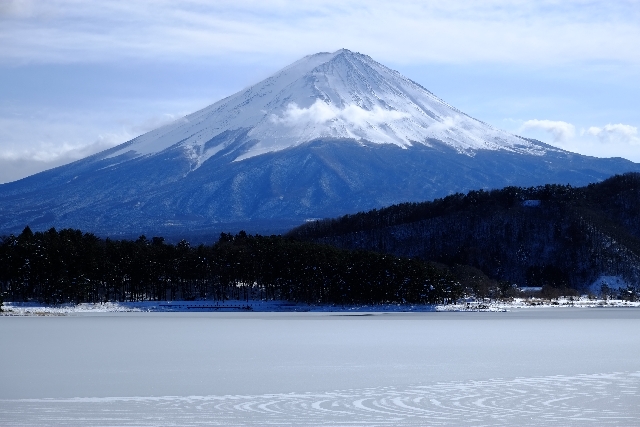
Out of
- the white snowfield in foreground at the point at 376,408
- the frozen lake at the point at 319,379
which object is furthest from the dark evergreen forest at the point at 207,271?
the white snowfield in foreground at the point at 376,408

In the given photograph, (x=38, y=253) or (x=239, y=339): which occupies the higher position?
(x=38, y=253)

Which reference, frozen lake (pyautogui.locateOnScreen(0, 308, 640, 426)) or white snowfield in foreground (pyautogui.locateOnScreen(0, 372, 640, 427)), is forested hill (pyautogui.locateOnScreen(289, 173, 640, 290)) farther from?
white snowfield in foreground (pyautogui.locateOnScreen(0, 372, 640, 427))

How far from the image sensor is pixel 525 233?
168 meters

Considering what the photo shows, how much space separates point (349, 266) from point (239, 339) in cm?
5068

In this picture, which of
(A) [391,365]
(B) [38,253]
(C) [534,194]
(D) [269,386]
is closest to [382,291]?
(B) [38,253]

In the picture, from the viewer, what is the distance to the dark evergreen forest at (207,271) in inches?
3787

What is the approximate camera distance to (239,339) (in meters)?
50.2

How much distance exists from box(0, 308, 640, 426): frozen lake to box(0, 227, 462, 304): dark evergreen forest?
142ft

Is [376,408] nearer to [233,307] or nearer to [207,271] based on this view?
[233,307]

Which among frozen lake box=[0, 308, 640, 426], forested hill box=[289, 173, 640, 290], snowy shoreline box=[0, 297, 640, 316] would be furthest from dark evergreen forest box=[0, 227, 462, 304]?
forested hill box=[289, 173, 640, 290]

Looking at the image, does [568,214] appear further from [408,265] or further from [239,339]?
[239,339]

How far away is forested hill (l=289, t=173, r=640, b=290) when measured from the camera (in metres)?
155

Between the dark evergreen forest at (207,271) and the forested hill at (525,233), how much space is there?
2229 inches

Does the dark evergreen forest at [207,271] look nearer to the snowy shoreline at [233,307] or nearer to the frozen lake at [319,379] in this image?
the snowy shoreline at [233,307]
